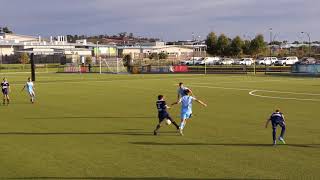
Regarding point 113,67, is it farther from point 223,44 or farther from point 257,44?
point 257,44

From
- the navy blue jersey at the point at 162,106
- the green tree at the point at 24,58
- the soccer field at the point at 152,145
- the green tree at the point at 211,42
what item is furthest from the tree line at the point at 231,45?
the navy blue jersey at the point at 162,106

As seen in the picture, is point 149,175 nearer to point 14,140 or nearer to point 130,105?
point 14,140

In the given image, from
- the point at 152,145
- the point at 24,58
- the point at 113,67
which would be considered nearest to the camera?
the point at 152,145

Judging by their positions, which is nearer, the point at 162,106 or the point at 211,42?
the point at 162,106

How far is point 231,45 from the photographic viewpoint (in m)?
128

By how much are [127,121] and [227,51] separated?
108m

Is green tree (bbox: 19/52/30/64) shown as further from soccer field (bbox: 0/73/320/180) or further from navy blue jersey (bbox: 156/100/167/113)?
navy blue jersey (bbox: 156/100/167/113)

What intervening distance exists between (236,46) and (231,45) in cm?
175

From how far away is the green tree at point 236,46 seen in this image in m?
124

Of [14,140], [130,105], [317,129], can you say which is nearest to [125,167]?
[14,140]

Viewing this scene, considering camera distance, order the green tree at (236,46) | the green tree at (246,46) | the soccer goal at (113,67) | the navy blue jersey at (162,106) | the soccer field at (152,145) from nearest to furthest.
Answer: the soccer field at (152,145) < the navy blue jersey at (162,106) < the soccer goal at (113,67) < the green tree at (236,46) < the green tree at (246,46)

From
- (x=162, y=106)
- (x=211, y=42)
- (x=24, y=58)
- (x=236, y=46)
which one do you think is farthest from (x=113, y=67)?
(x=162, y=106)

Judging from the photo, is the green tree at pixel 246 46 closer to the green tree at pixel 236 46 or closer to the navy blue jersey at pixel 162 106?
the green tree at pixel 236 46

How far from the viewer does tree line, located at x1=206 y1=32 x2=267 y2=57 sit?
125m
